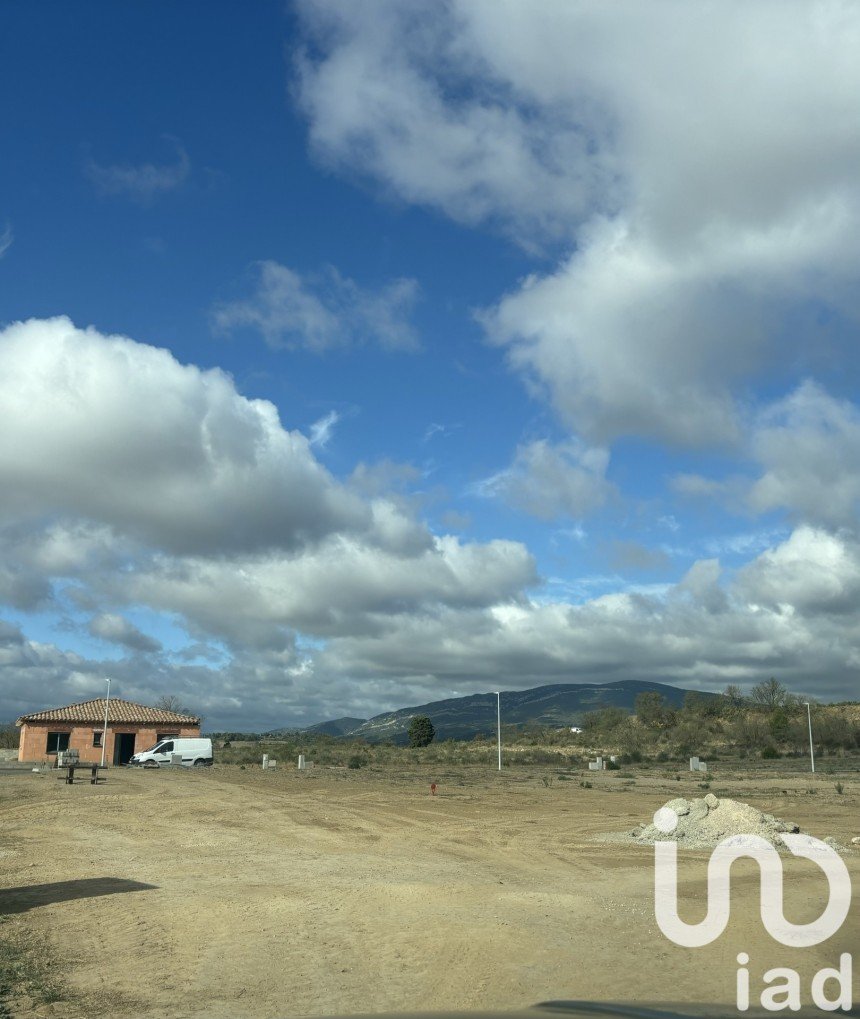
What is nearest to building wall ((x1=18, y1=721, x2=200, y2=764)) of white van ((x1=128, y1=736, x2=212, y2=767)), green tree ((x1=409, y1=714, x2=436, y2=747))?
white van ((x1=128, y1=736, x2=212, y2=767))

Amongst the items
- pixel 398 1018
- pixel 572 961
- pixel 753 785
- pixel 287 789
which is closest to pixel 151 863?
pixel 572 961

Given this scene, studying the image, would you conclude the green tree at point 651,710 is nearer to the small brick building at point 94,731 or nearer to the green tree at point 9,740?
the small brick building at point 94,731

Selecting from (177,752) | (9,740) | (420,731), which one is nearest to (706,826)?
(177,752)

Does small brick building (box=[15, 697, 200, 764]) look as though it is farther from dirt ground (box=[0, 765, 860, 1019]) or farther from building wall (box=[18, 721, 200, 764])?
dirt ground (box=[0, 765, 860, 1019])

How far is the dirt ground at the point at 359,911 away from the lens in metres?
8.30

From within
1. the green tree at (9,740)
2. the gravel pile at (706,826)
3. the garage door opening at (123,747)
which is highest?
the gravel pile at (706,826)

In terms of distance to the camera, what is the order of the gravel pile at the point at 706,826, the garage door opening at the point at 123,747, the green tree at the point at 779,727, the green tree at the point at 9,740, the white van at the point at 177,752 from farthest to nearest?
the green tree at the point at 9,740 < the green tree at the point at 779,727 < the garage door opening at the point at 123,747 < the white van at the point at 177,752 < the gravel pile at the point at 706,826

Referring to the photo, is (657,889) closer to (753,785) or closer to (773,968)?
(773,968)

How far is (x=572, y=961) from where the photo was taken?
30.2 feet

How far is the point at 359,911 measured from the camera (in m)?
11.9

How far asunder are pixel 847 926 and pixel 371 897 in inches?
241

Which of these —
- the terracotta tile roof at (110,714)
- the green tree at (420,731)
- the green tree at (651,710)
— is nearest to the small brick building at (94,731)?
the terracotta tile roof at (110,714)

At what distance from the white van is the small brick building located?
5545mm

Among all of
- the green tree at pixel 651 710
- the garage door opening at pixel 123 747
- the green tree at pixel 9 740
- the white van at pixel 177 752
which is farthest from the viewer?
the green tree at pixel 651 710
